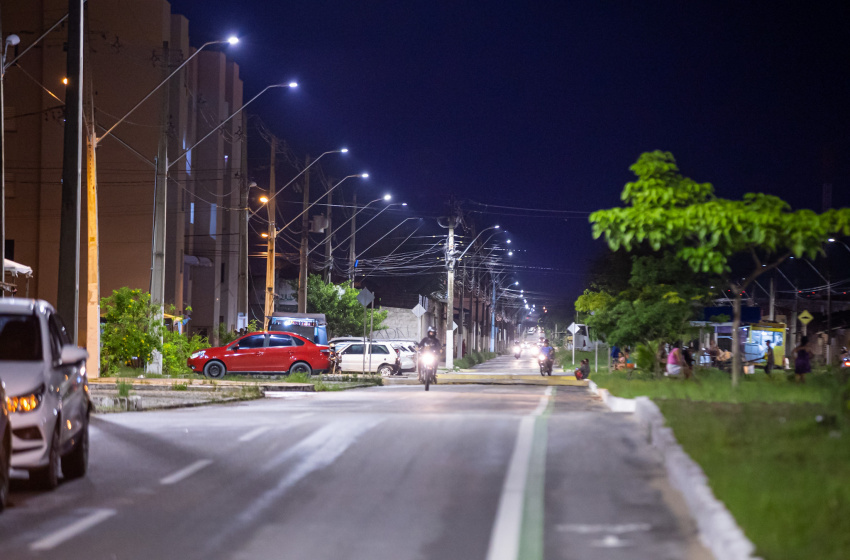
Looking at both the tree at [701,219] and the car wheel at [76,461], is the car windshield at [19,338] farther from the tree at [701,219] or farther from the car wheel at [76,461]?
the tree at [701,219]

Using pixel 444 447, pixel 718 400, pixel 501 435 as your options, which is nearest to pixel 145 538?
pixel 444 447

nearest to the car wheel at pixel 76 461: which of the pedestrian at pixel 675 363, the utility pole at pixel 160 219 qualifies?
the pedestrian at pixel 675 363

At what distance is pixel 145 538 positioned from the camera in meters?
7.50

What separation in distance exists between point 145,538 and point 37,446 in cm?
225

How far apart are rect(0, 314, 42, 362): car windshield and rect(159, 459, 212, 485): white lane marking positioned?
1.64 meters

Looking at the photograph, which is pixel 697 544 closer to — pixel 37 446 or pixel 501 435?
pixel 37 446

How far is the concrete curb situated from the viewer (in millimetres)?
6512

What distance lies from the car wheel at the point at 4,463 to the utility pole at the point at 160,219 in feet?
77.2

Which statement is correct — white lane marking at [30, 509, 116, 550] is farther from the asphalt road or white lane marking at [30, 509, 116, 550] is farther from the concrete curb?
the concrete curb

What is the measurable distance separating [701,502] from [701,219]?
11.0 m

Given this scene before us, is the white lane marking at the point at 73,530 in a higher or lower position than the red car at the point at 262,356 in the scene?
lower

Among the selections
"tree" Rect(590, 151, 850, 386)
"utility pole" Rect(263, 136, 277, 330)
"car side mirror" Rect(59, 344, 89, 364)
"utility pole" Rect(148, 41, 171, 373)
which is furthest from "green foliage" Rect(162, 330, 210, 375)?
"car side mirror" Rect(59, 344, 89, 364)

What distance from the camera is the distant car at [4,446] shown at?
8469 millimetres

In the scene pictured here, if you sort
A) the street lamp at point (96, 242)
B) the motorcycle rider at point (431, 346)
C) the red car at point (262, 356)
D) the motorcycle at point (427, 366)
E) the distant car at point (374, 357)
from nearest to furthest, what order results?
the street lamp at point (96, 242) < the motorcycle at point (427, 366) < the motorcycle rider at point (431, 346) < the red car at point (262, 356) < the distant car at point (374, 357)
